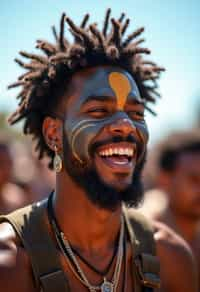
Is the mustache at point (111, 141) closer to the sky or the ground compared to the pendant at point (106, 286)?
closer to the sky

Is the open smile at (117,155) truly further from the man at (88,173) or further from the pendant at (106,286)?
the pendant at (106,286)

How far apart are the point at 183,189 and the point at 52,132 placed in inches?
102

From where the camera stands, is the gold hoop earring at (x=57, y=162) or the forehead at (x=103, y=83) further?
the gold hoop earring at (x=57, y=162)

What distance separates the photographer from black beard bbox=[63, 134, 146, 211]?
4.44 metres

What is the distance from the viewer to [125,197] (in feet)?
15.2

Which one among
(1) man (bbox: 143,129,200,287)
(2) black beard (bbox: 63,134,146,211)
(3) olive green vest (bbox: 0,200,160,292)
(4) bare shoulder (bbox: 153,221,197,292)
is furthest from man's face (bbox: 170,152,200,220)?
(2) black beard (bbox: 63,134,146,211)

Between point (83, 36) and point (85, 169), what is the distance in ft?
3.16

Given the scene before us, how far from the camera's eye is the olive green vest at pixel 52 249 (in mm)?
4184

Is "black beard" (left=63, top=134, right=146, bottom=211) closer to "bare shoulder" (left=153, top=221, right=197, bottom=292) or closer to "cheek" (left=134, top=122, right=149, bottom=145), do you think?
"cheek" (left=134, top=122, right=149, bottom=145)

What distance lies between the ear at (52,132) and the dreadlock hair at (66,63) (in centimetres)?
7

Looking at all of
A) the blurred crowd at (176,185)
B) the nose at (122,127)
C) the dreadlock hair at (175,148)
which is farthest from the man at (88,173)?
the dreadlock hair at (175,148)

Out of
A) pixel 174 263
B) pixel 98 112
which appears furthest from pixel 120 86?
pixel 174 263

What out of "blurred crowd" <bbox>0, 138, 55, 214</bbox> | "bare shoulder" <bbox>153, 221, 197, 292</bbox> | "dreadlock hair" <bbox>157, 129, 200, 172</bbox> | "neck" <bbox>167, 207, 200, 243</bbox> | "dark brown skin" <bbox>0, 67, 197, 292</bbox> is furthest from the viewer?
"blurred crowd" <bbox>0, 138, 55, 214</bbox>

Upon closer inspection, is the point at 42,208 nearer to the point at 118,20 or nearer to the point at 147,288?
the point at 147,288
